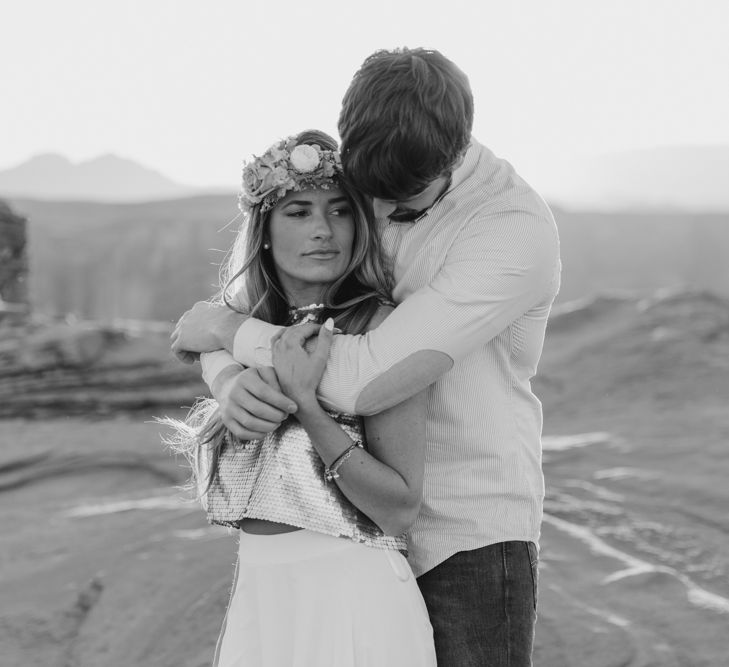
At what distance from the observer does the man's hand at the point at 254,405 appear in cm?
168

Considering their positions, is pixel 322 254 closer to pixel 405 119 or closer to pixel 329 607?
pixel 405 119

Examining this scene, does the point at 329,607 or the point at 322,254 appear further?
the point at 322,254

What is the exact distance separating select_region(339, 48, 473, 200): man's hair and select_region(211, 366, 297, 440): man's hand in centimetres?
40

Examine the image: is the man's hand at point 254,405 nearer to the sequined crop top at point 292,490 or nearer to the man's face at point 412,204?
the sequined crop top at point 292,490

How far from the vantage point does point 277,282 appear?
6.79ft

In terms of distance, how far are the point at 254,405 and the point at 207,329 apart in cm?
32

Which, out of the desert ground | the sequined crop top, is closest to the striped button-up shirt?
the sequined crop top

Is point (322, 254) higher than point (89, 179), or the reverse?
point (322, 254)

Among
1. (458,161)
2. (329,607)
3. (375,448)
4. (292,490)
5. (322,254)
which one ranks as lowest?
(329,607)

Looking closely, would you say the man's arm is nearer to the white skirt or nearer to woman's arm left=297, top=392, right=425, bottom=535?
woman's arm left=297, top=392, right=425, bottom=535

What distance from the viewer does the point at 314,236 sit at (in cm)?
193

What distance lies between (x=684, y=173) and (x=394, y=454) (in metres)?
100

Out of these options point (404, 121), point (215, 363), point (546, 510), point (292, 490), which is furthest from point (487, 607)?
point (546, 510)

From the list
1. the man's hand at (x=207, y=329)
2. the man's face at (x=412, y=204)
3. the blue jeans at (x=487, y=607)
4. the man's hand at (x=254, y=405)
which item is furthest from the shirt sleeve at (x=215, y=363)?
the blue jeans at (x=487, y=607)
